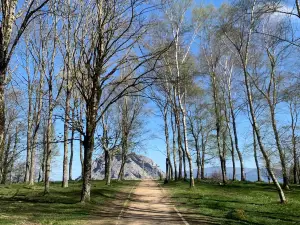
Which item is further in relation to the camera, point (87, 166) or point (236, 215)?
point (87, 166)

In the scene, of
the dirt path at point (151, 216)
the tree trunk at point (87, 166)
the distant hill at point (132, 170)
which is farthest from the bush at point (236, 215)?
the distant hill at point (132, 170)

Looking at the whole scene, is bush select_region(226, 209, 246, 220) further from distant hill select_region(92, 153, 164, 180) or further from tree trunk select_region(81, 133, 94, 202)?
distant hill select_region(92, 153, 164, 180)

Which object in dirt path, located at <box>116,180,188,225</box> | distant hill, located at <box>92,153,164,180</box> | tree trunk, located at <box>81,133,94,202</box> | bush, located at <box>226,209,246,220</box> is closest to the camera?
dirt path, located at <box>116,180,188,225</box>

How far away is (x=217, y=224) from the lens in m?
11.4

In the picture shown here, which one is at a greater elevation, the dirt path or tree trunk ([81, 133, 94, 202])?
tree trunk ([81, 133, 94, 202])

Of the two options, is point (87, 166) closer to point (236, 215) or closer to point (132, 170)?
point (236, 215)

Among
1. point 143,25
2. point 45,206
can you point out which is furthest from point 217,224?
point 143,25

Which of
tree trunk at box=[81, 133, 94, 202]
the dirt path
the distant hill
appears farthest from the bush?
the distant hill

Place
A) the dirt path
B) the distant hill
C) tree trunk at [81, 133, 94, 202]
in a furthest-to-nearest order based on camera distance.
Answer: the distant hill
tree trunk at [81, 133, 94, 202]
the dirt path

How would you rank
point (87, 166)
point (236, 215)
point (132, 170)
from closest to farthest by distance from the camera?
1. point (236, 215)
2. point (87, 166)
3. point (132, 170)

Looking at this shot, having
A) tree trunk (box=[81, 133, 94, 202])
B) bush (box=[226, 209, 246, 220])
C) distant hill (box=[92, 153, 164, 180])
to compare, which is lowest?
bush (box=[226, 209, 246, 220])

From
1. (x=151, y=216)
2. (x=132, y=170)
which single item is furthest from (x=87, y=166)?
(x=132, y=170)

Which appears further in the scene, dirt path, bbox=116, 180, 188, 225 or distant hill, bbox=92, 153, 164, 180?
distant hill, bbox=92, 153, 164, 180

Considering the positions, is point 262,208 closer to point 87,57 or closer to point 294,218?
point 294,218
